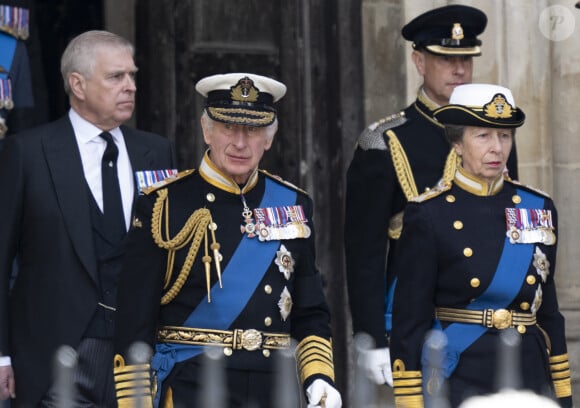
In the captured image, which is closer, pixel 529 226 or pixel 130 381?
pixel 130 381

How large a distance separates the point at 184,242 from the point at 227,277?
0.18 meters

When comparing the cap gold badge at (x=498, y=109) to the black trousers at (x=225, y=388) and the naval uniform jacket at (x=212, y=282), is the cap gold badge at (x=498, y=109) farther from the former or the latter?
the black trousers at (x=225, y=388)

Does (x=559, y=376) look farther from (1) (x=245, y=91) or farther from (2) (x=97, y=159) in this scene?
(2) (x=97, y=159)

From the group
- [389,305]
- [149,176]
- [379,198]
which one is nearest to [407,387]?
[389,305]

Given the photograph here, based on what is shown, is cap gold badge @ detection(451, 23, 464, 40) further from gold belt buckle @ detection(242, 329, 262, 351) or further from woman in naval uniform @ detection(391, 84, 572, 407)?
gold belt buckle @ detection(242, 329, 262, 351)

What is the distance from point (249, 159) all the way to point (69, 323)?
1140mm

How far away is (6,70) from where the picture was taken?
7613 mm

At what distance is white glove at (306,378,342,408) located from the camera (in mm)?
5440

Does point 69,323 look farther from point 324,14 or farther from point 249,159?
point 324,14

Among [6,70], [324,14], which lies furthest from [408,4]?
[6,70]

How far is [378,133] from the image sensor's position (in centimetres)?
689

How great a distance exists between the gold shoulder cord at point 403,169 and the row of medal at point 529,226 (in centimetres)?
78

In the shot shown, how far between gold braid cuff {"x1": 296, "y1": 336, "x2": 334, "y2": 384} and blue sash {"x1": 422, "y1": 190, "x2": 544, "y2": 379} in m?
0.32

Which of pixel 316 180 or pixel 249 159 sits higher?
pixel 249 159
